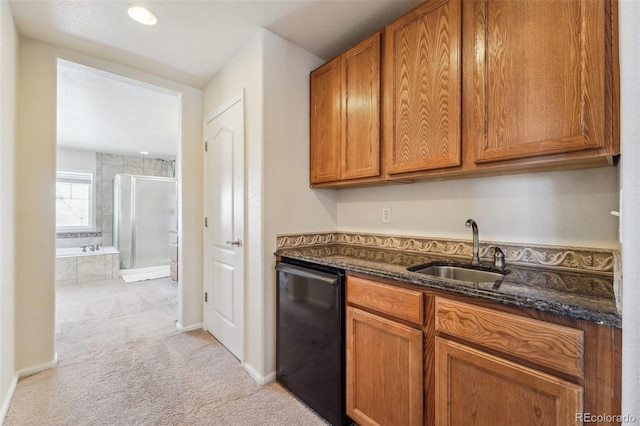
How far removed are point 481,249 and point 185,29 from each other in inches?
96.7

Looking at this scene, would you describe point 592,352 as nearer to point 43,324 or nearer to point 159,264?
point 43,324

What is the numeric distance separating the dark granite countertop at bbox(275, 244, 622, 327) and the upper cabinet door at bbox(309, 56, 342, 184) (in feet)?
2.44

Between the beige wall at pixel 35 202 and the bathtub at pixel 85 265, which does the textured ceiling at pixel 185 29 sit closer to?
the beige wall at pixel 35 202

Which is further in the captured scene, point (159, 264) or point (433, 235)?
point (159, 264)

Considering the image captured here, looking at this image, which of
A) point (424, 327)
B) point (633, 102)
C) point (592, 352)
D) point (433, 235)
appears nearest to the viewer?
point (633, 102)

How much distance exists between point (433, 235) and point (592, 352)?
1.07 m

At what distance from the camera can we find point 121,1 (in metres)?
1.71

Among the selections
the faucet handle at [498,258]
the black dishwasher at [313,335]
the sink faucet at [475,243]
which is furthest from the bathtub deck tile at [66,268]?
the faucet handle at [498,258]

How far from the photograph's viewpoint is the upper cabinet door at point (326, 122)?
6.64 ft

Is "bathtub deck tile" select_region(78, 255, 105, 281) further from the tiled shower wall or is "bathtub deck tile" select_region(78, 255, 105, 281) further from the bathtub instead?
the tiled shower wall

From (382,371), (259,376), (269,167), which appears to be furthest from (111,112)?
(382,371)

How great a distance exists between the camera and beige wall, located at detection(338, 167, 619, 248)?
1.30 m

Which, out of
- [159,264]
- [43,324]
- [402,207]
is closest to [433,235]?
[402,207]

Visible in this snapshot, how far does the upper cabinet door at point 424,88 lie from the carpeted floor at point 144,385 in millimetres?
1654
